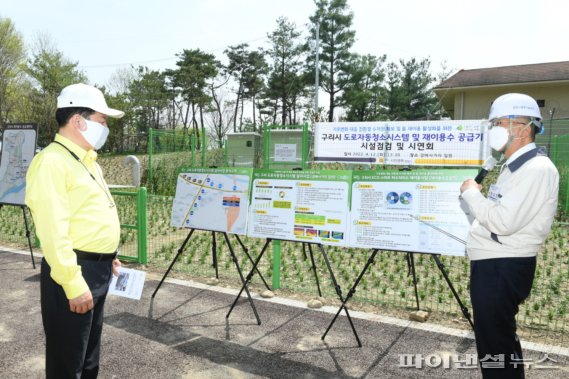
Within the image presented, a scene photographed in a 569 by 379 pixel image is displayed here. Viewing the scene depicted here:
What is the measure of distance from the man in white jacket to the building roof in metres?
22.6

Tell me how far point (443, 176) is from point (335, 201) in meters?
1.05

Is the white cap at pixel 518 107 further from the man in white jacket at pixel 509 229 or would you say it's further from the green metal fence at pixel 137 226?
the green metal fence at pixel 137 226

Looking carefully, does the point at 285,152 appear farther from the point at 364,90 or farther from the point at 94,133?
the point at 364,90

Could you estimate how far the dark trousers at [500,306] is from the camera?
2.45m

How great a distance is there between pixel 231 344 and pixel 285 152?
5883 mm

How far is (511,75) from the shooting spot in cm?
2341

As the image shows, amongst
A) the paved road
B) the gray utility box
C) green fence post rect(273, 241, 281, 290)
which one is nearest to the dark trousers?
the paved road

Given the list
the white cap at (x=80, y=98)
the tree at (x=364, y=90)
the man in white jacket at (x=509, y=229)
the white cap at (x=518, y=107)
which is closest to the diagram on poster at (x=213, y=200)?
the white cap at (x=80, y=98)

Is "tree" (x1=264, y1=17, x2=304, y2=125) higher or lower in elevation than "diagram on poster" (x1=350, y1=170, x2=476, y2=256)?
higher

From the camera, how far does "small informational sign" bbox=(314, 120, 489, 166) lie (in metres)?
4.56

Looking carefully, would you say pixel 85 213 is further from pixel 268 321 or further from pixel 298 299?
pixel 298 299

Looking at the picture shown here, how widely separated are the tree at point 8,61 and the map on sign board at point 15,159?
1089 inches

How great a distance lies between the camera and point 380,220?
3.97 metres

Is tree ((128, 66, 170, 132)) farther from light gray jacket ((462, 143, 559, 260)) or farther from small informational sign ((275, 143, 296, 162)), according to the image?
light gray jacket ((462, 143, 559, 260))
